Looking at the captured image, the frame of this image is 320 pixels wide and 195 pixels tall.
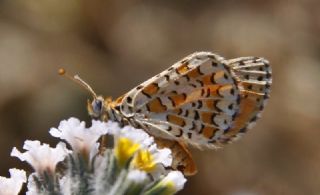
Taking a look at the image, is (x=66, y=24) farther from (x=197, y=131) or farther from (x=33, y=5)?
(x=197, y=131)

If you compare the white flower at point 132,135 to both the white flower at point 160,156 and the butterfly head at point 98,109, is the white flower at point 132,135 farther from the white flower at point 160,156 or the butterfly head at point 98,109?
the butterfly head at point 98,109

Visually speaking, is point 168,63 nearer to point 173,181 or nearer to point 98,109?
point 98,109

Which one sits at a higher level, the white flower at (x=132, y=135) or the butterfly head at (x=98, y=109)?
the butterfly head at (x=98, y=109)

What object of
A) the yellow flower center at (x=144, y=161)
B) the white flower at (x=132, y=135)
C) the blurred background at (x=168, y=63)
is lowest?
the yellow flower center at (x=144, y=161)

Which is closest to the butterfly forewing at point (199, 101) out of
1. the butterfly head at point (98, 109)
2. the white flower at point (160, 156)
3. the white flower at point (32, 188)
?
the butterfly head at point (98, 109)

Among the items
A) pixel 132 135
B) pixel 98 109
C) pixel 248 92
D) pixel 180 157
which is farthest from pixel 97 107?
pixel 248 92

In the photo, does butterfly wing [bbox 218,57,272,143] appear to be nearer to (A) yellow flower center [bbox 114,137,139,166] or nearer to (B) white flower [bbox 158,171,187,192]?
(B) white flower [bbox 158,171,187,192]

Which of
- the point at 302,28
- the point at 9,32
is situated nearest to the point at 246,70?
the point at 9,32
